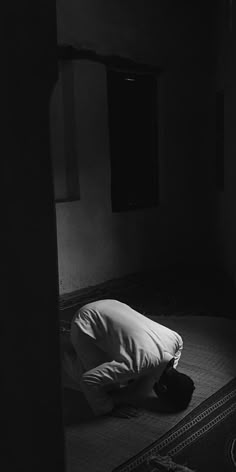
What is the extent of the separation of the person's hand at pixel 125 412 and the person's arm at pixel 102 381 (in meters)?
0.03

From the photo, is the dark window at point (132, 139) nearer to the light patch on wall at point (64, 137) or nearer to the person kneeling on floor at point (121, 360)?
the light patch on wall at point (64, 137)

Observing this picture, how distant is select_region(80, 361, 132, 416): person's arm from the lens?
2.66 meters

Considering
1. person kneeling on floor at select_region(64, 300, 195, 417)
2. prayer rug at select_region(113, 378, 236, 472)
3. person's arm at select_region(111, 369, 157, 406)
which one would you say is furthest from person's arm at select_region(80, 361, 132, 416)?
prayer rug at select_region(113, 378, 236, 472)

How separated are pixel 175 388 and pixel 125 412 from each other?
289 mm

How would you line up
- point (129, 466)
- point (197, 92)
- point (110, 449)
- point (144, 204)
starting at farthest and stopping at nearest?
point (197, 92), point (144, 204), point (110, 449), point (129, 466)

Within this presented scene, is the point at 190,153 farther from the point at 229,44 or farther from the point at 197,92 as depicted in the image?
the point at 229,44

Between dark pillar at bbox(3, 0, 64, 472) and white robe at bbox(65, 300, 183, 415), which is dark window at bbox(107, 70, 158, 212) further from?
dark pillar at bbox(3, 0, 64, 472)

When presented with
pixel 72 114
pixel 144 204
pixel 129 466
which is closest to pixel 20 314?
pixel 129 466

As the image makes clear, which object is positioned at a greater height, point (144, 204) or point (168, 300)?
point (144, 204)

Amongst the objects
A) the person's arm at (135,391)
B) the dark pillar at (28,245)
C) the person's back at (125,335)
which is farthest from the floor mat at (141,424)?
the dark pillar at (28,245)

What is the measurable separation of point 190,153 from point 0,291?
20.0 feet

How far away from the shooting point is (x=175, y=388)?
2.72 metres

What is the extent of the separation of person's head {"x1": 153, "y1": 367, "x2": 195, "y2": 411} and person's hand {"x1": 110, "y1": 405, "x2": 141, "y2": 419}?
154 millimetres

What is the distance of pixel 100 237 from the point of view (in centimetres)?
549
